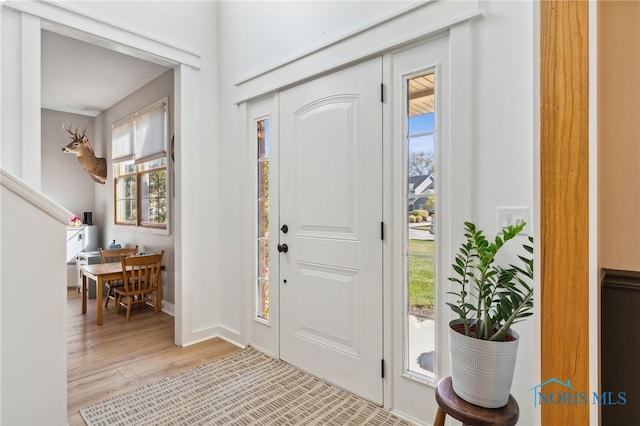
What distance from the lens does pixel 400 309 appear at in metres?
1.87

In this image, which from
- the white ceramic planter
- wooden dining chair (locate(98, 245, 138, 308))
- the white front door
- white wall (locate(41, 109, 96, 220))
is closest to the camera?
the white ceramic planter

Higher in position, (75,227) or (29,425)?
(75,227)

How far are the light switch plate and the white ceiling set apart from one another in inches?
156

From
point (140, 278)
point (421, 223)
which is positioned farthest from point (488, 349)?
point (140, 278)

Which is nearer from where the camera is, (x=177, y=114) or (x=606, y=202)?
(x=606, y=202)

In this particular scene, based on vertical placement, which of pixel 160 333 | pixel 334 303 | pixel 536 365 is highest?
pixel 536 365

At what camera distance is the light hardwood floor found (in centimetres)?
220

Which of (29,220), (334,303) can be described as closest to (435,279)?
(334,303)

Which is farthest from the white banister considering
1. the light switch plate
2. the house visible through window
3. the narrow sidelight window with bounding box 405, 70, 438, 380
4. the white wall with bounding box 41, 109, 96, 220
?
the white wall with bounding box 41, 109, 96, 220

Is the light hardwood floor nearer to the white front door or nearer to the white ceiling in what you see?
the white front door

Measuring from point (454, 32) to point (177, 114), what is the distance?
2.33 metres

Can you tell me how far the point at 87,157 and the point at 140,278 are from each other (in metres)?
2.74

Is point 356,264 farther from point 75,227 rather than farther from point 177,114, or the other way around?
point 75,227

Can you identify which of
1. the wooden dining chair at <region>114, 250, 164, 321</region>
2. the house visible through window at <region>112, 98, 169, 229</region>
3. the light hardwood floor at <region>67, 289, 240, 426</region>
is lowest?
the light hardwood floor at <region>67, 289, 240, 426</region>
